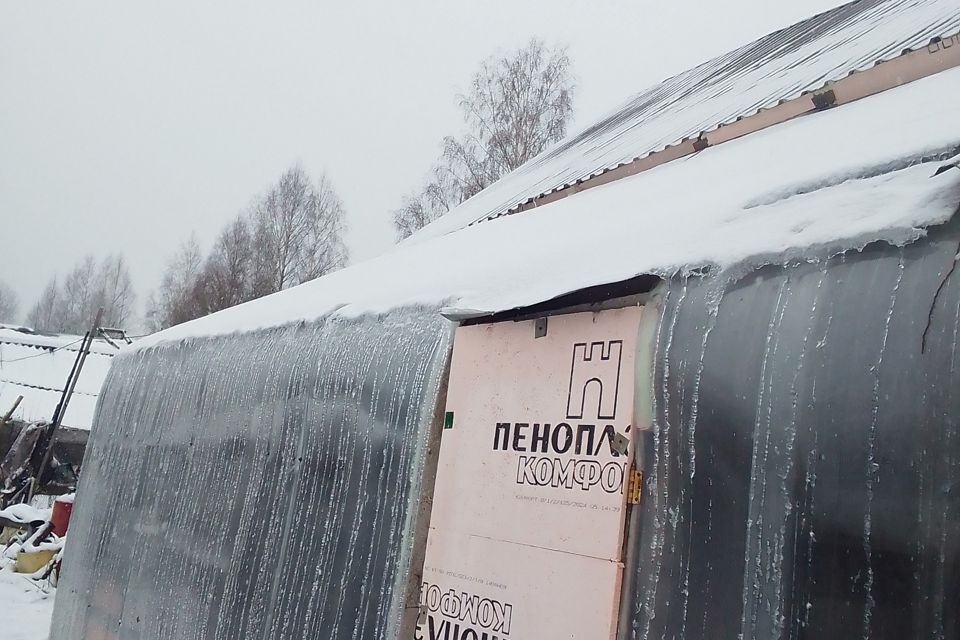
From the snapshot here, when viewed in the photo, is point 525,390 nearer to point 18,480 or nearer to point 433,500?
point 433,500

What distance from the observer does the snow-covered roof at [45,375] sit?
1755 centimetres

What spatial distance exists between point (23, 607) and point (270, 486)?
6.21 m

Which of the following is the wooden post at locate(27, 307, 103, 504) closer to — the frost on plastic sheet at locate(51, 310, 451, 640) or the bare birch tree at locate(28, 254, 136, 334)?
the frost on plastic sheet at locate(51, 310, 451, 640)

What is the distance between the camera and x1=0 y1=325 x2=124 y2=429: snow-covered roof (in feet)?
57.6

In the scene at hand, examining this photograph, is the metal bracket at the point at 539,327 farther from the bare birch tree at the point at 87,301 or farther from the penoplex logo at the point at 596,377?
the bare birch tree at the point at 87,301

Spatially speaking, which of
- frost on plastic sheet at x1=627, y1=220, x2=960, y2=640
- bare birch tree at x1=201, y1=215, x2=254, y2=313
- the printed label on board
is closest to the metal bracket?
the printed label on board

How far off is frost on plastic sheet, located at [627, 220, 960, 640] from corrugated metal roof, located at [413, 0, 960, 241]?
1794mm

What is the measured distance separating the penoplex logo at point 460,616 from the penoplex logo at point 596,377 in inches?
27.0

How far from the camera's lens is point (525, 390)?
272cm

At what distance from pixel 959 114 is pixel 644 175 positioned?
6.12ft

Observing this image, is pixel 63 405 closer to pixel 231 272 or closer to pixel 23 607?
pixel 23 607

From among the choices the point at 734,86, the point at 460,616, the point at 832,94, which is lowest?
the point at 460,616

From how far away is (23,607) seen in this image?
8492mm

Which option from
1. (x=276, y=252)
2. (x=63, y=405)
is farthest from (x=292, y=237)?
(x=63, y=405)
